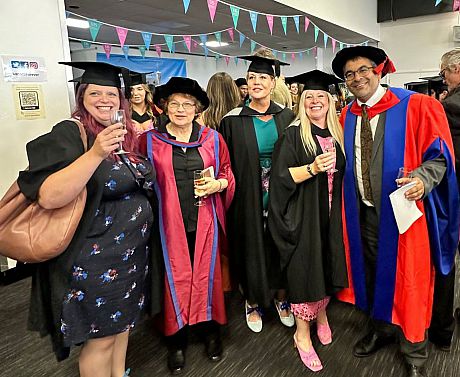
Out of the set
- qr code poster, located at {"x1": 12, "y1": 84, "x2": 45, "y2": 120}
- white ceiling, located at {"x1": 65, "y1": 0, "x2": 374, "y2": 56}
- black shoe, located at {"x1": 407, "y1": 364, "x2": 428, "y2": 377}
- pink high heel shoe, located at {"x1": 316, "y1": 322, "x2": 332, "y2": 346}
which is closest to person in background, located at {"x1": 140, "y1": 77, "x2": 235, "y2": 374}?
pink high heel shoe, located at {"x1": 316, "y1": 322, "x2": 332, "y2": 346}

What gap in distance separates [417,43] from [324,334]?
8794mm

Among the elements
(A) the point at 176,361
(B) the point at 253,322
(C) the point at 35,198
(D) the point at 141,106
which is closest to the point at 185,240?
(A) the point at 176,361

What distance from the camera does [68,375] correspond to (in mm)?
2352

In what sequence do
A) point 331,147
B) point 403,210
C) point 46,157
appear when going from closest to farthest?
point 46,157
point 403,210
point 331,147

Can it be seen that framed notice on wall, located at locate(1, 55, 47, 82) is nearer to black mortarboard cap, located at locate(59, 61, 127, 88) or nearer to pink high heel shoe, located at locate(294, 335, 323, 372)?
black mortarboard cap, located at locate(59, 61, 127, 88)

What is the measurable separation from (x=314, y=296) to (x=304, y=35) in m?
8.84

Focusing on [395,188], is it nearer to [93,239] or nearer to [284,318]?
[284,318]

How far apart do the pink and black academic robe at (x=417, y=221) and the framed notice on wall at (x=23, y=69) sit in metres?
2.39

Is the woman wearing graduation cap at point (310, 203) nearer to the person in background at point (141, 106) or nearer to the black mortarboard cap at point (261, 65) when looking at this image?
the black mortarboard cap at point (261, 65)

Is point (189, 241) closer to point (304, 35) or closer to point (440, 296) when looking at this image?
point (440, 296)

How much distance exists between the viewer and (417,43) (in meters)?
9.27

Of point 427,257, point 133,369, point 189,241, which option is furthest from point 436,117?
point 133,369

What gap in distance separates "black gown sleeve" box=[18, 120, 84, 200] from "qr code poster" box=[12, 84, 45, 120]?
1836 millimetres

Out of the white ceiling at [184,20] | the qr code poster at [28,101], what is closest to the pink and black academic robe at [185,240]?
the qr code poster at [28,101]
